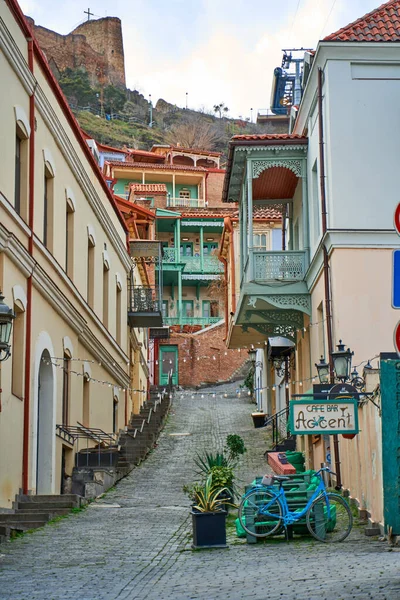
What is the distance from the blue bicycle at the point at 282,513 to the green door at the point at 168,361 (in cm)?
4251

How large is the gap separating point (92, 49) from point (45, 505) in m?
124

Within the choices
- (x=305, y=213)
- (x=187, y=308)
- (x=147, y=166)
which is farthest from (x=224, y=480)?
(x=147, y=166)

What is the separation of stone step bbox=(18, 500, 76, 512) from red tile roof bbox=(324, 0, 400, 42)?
1036 cm

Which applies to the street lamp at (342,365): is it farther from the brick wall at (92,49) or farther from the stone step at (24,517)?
the brick wall at (92,49)

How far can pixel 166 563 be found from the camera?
11.7 m

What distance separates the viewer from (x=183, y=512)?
1770 centimetres

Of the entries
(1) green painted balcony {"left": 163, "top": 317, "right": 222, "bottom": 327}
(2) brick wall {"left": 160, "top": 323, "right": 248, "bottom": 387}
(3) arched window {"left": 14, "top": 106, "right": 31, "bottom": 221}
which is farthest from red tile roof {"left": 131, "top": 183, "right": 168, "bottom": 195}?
(3) arched window {"left": 14, "top": 106, "right": 31, "bottom": 221}

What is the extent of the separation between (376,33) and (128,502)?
10.8m

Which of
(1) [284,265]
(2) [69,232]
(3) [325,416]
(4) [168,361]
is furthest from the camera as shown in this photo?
(4) [168,361]

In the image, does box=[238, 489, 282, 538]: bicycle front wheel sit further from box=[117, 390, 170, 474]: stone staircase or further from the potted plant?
box=[117, 390, 170, 474]: stone staircase

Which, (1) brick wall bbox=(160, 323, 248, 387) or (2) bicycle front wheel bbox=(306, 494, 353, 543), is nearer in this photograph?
(2) bicycle front wheel bbox=(306, 494, 353, 543)

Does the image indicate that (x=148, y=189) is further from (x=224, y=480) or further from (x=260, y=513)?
(x=260, y=513)

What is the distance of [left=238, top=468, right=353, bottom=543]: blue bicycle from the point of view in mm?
12789

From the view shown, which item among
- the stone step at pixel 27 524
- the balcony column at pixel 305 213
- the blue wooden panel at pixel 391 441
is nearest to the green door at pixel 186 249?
the balcony column at pixel 305 213
